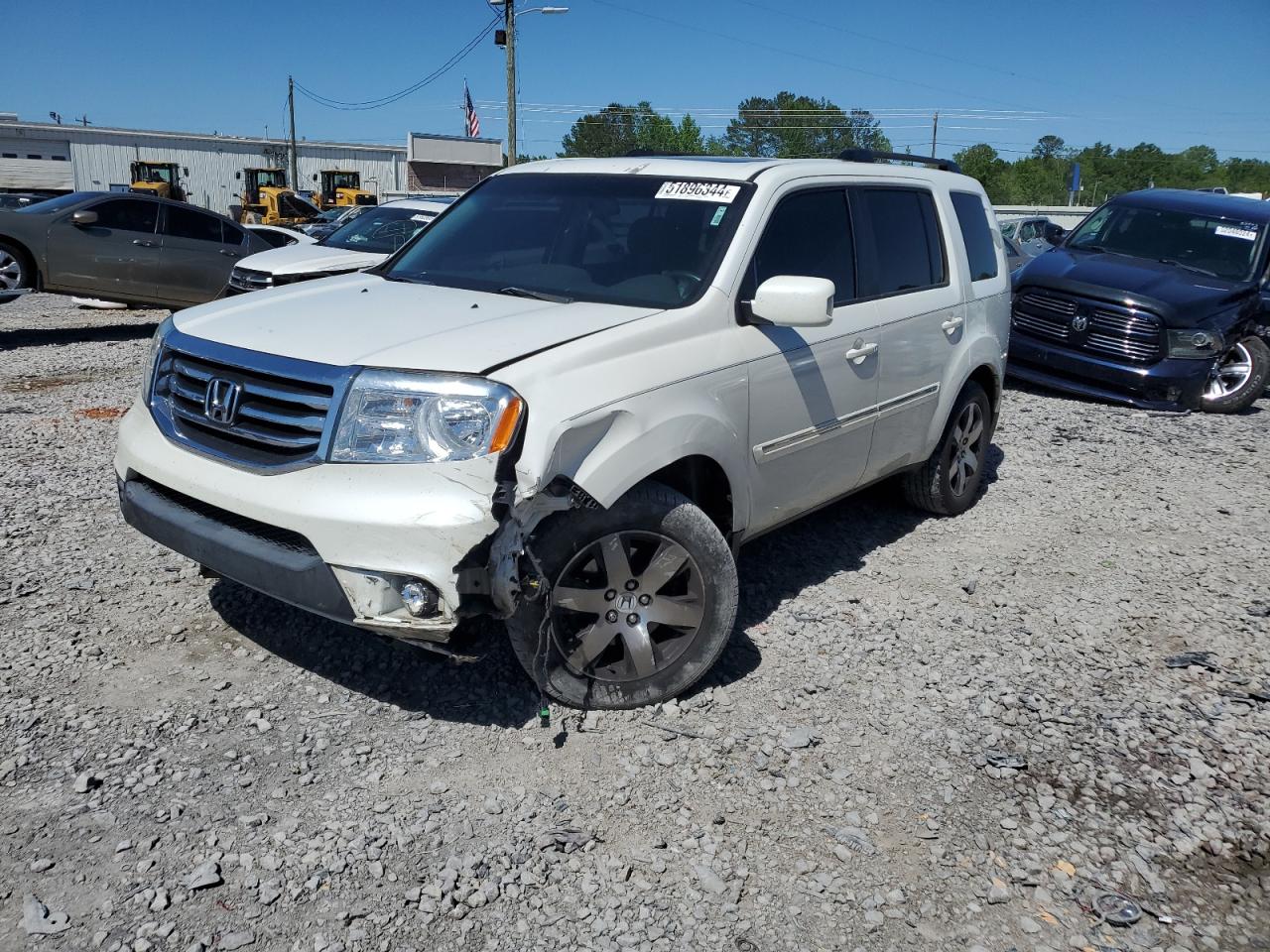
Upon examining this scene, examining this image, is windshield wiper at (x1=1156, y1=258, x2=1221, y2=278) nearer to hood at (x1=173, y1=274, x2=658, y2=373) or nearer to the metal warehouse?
hood at (x1=173, y1=274, x2=658, y2=373)

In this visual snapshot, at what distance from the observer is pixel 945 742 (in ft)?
11.8

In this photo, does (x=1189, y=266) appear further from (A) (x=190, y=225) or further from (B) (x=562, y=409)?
(A) (x=190, y=225)

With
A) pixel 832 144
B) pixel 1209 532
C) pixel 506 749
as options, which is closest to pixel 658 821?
pixel 506 749

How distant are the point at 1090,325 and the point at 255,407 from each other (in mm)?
8389

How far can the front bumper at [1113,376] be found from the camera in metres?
9.20

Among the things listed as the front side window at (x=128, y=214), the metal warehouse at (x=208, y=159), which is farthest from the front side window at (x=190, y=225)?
the metal warehouse at (x=208, y=159)

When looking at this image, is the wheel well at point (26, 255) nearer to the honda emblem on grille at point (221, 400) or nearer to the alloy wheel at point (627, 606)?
the honda emblem on grille at point (221, 400)

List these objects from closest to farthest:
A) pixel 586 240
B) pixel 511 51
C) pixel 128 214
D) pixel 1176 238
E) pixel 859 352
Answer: pixel 586 240 < pixel 859 352 < pixel 1176 238 < pixel 128 214 < pixel 511 51

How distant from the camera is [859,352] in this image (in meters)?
4.46

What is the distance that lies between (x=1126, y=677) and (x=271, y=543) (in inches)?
132

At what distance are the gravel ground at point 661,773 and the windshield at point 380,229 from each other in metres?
6.06

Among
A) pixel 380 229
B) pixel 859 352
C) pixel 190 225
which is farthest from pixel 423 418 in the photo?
pixel 190 225

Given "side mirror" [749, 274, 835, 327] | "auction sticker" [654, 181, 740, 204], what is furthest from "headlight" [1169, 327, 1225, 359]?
"side mirror" [749, 274, 835, 327]

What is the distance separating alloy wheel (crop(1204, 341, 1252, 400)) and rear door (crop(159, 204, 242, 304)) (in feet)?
35.6
